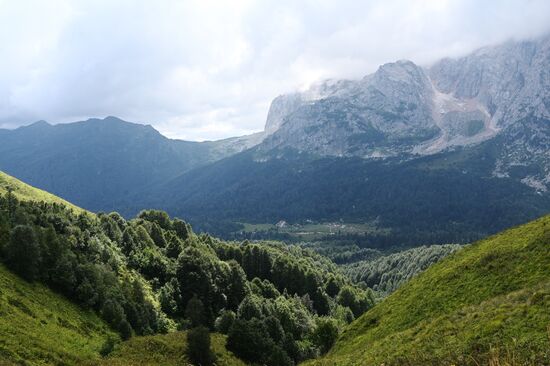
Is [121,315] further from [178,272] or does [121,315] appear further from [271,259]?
[271,259]

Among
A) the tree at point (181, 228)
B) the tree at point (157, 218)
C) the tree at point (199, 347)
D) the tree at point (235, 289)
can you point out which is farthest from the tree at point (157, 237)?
the tree at point (199, 347)

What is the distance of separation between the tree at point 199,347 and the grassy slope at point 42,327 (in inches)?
436

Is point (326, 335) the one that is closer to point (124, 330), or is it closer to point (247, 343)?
point (247, 343)

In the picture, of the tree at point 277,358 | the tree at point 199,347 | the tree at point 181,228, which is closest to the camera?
the tree at point 199,347

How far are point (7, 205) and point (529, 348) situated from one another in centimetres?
9606

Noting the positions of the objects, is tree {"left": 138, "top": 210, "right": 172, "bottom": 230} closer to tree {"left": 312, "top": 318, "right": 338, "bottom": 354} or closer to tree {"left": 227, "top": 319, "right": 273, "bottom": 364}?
tree {"left": 312, "top": 318, "right": 338, "bottom": 354}

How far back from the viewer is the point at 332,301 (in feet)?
529

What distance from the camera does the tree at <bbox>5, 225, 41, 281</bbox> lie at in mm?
66062

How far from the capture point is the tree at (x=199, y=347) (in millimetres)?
58375

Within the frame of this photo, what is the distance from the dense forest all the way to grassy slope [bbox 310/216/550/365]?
876 inches

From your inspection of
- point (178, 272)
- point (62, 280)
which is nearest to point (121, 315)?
point (62, 280)

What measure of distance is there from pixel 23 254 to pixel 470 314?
5905 centimetres

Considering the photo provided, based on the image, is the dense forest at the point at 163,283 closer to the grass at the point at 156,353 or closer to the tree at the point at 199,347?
the tree at the point at 199,347

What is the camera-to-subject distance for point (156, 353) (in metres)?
58.2
